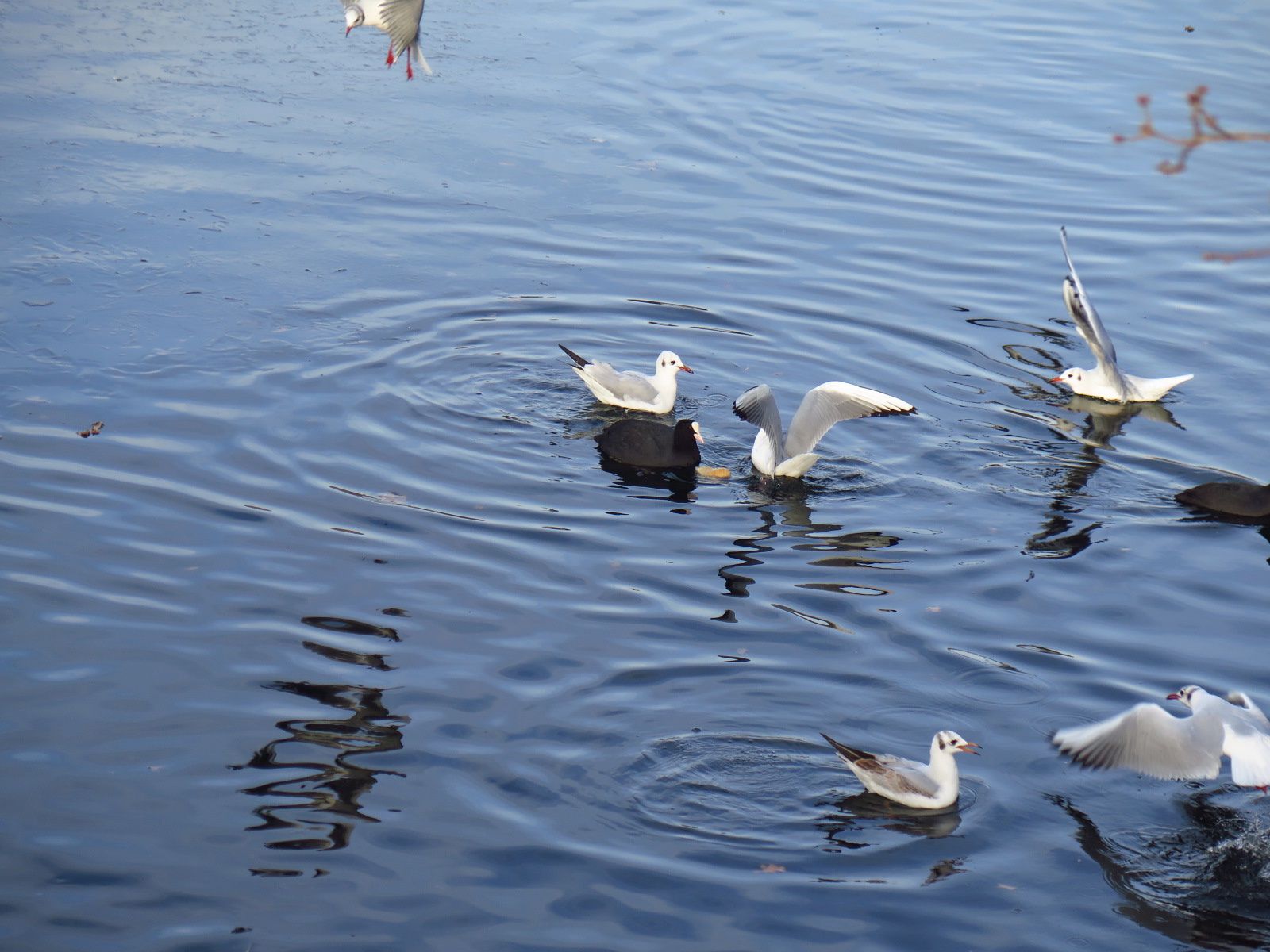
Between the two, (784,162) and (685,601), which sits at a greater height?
(784,162)

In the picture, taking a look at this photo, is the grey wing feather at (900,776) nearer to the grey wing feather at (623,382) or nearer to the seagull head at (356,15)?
the grey wing feather at (623,382)

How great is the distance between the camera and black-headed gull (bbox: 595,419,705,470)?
1108 cm

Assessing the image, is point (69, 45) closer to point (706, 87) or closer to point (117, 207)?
point (117, 207)

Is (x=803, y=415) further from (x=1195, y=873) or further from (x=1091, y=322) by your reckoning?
(x=1195, y=873)

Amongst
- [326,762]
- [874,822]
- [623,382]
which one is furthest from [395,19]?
[874,822]

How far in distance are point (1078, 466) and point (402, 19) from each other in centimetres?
622

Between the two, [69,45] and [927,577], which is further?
[69,45]

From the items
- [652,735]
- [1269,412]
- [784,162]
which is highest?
[784,162]

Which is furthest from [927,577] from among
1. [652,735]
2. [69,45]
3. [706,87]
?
[69,45]

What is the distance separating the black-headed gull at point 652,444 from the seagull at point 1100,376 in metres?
3.70

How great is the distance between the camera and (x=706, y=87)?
2023cm

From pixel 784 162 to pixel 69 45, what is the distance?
8.94m

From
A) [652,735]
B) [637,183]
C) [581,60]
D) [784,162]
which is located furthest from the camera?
[581,60]

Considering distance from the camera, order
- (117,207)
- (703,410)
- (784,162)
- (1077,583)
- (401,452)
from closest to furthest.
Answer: (1077,583), (401,452), (703,410), (117,207), (784,162)
